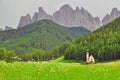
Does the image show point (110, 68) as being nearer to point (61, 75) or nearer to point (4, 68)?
point (61, 75)

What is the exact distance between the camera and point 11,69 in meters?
36.5

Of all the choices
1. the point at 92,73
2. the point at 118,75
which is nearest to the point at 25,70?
the point at 92,73

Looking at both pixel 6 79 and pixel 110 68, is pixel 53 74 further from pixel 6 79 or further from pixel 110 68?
pixel 110 68

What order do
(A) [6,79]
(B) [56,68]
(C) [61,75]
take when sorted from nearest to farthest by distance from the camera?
(A) [6,79]
(C) [61,75]
(B) [56,68]

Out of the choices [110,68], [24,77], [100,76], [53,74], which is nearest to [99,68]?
[110,68]

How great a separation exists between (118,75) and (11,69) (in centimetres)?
1104

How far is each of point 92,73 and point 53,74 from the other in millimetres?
4213

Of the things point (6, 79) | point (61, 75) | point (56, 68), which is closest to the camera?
point (6, 79)

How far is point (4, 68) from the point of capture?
121 feet

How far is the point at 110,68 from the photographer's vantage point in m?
39.9

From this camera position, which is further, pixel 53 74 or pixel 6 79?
pixel 53 74

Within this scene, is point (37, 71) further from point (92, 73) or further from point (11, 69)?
point (92, 73)

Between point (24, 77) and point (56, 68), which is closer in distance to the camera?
point (24, 77)

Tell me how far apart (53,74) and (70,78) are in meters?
1.89
